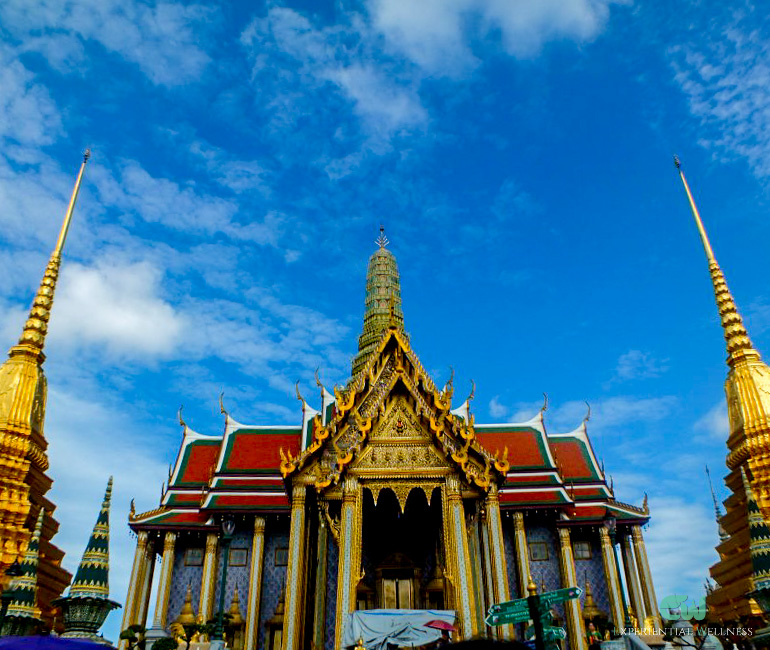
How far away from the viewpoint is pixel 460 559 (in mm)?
14961

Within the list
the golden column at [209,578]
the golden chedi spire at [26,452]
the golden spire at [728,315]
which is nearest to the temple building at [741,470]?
the golden spire at [728,315]

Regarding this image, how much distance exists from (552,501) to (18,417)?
1966 cm

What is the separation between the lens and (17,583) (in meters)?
15.5

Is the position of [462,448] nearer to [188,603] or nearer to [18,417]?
[188,603]

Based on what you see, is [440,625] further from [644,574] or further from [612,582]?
[644,574]

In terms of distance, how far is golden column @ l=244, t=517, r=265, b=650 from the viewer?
19.5 m

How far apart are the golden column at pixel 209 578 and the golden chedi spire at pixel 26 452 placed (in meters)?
5.85

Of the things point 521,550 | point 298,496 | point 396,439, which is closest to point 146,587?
point 298,496

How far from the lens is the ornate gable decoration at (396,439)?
52.9ft

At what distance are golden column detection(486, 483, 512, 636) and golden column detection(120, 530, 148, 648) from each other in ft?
40.7

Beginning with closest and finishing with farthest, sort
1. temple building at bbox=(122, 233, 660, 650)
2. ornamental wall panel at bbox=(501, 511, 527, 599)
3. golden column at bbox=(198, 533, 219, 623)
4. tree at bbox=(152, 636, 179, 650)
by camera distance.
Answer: tree at bbox=(152, 636, 179, 650) < temple building at bbox=(122, 233, 660, 650) < golden column at bbox=(198, 533, 219, 623) < ornamental wall panel at bbox=(501, 511, 527, 599)

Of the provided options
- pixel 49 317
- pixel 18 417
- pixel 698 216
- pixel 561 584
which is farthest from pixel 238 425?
pixel 698 216

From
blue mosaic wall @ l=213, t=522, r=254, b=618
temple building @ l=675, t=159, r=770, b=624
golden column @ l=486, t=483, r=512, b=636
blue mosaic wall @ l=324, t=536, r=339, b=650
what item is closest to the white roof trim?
blue mosaic wall @ l=213, t=522, r=254, b=618

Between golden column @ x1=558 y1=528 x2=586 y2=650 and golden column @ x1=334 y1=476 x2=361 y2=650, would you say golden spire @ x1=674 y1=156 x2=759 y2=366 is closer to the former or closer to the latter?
golden column @ x1=558 y1=528 x2=586 y2=650
